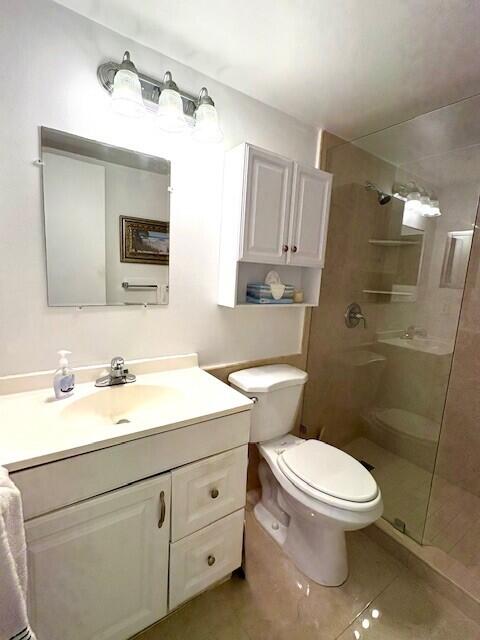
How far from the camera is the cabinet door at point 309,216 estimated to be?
4.72 ft

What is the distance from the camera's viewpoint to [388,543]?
1.46 meters

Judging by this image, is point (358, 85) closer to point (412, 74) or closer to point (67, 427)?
point (412, 74)

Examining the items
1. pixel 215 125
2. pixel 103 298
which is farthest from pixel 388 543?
pixel 215 125

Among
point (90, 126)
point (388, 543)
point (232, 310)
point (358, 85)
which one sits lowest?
point (388, 543)

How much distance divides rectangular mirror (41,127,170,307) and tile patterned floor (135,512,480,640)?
1.24 metres

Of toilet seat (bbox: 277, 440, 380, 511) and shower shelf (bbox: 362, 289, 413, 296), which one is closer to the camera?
toilet seat (bbox: 277, 440, 380, 511)

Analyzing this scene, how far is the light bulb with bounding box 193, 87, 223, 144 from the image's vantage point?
3.85ft

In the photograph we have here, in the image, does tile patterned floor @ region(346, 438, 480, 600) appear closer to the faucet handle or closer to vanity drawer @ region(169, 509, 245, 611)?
vanity drawer @ region(169, 509, 245, 611)

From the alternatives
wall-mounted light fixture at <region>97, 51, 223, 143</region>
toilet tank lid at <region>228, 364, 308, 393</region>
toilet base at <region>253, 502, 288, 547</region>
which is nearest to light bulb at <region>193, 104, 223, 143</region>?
wall-mounted light fixture at <region>97, 51, 223, 143</region>

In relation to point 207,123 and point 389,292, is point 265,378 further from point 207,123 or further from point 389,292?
point 207,123

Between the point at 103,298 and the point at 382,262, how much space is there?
5.26 ft

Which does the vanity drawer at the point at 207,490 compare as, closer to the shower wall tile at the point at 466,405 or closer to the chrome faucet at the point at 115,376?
the chrome faucet at the point at 115,376

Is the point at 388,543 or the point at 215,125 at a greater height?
the point at 215,125

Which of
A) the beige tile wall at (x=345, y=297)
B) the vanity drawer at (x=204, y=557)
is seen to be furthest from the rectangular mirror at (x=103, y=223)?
the beige tile wall at (x=345, y=297)
